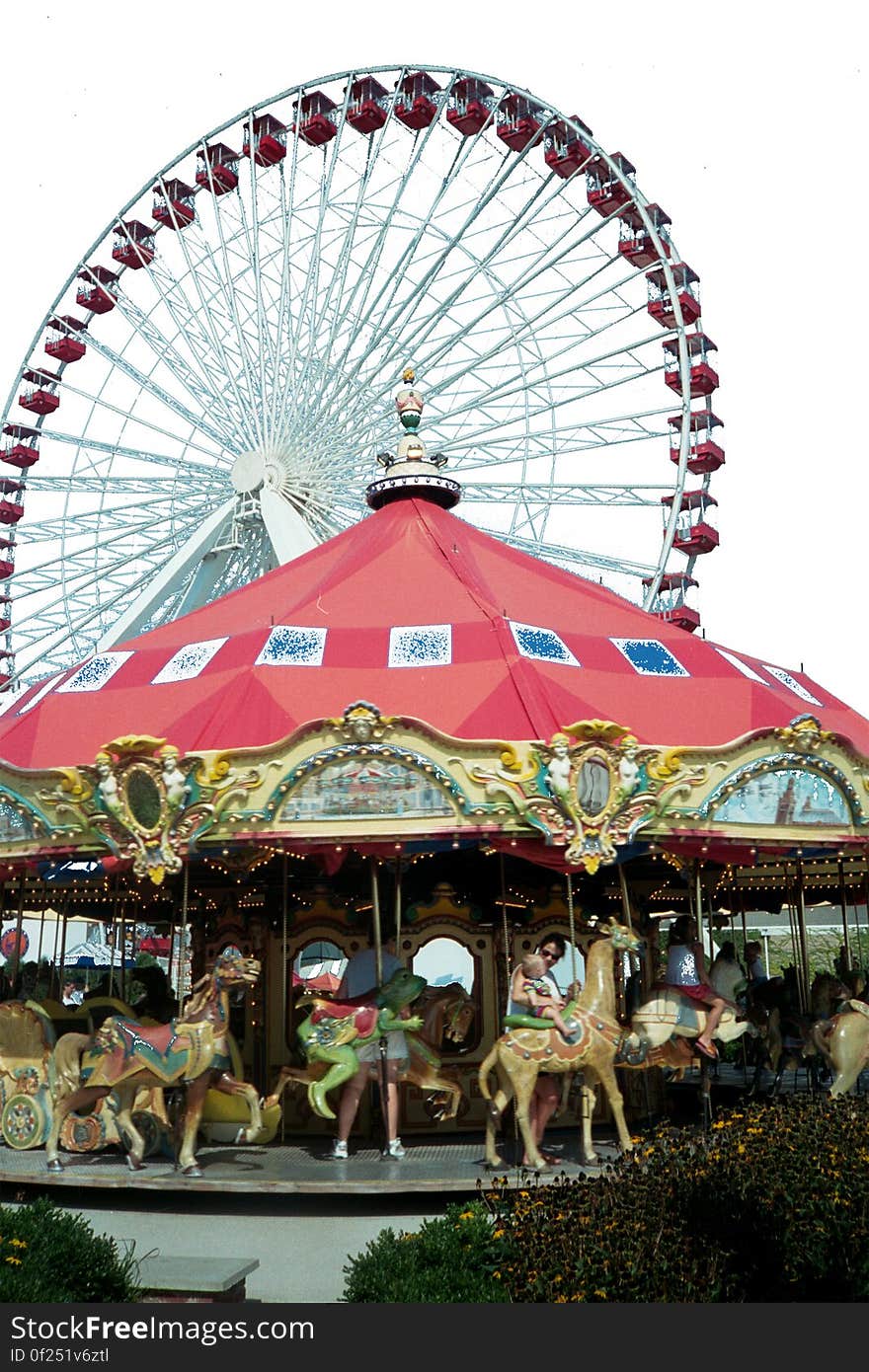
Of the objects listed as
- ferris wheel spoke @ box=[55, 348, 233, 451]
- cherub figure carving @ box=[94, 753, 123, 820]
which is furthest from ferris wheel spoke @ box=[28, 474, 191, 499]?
cherub figure carving @ box=[94, 753, 123, 820]

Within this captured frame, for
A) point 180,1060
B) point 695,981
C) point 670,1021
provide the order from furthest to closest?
point 695,981, point 670,1021, point 180,1060

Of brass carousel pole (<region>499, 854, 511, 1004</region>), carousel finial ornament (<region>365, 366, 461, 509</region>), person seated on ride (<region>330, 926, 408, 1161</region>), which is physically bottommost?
person seated on ride (<region>330, 926, 408, 1161</region>)

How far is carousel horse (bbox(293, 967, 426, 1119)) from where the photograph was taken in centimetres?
1029

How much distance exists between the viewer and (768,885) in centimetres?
1862

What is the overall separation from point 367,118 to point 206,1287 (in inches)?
867

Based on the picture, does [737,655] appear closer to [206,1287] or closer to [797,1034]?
[797,1034]

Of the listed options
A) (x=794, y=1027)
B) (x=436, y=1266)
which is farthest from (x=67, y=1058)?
(x=794, y=1027)

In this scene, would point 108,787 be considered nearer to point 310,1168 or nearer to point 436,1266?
point 310,1168

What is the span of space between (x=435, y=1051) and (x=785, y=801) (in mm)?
3685

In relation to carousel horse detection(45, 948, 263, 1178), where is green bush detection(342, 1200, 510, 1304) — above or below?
below

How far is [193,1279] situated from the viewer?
643 cm

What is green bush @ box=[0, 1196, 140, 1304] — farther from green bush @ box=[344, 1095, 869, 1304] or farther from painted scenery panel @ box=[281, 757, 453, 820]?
painted scenery panel @ box=[281, 757, 453, 820]

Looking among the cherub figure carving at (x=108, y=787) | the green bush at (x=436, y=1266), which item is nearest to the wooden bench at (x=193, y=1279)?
the green bush at (x=436, y=1266)

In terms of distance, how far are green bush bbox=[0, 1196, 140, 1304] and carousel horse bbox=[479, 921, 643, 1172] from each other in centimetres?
376
